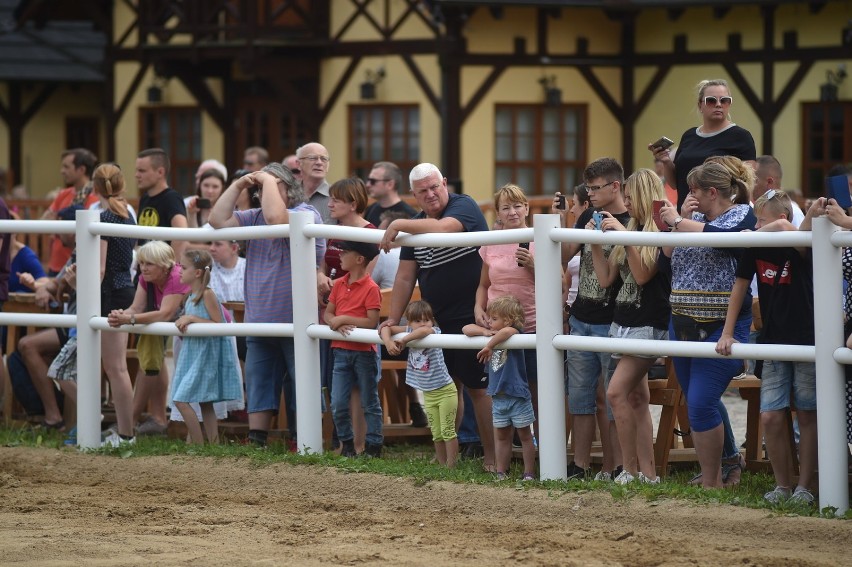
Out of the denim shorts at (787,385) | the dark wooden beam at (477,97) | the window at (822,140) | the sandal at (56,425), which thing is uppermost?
the dark wooden beam at (477,97)

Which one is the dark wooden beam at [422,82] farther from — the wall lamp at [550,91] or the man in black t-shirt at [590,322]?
the man in black t-shirt at [590,322]

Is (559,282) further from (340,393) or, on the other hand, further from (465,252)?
(340,393)

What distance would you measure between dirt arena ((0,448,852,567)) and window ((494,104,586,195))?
15.9 m

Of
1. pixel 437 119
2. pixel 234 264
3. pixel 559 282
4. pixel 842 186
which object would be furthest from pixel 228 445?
pixel 437 119

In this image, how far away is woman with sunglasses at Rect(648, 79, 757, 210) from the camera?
858 cm

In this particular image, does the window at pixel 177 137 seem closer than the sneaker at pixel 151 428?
No

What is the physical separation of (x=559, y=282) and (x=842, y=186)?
152cm

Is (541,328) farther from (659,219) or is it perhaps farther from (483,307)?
(659,219)

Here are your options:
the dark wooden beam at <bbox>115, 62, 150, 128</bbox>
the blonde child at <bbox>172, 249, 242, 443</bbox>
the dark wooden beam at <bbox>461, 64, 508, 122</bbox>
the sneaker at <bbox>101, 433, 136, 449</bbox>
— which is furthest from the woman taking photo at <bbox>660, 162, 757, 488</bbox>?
the dark wooden beam at <bbox>115, 62, 150, 128</bbox>

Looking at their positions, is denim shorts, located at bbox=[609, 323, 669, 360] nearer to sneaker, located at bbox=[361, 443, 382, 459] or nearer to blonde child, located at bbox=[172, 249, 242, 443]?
sneaker, located at bbox=[361, 443, 382, 459]

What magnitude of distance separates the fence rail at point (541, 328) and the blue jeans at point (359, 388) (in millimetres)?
121

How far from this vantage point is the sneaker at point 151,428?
10133mm

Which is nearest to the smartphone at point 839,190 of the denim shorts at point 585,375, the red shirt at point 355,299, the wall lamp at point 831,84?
the denim shorts at point 585,375

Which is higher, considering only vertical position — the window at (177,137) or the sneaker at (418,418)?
the window at (177,137)
